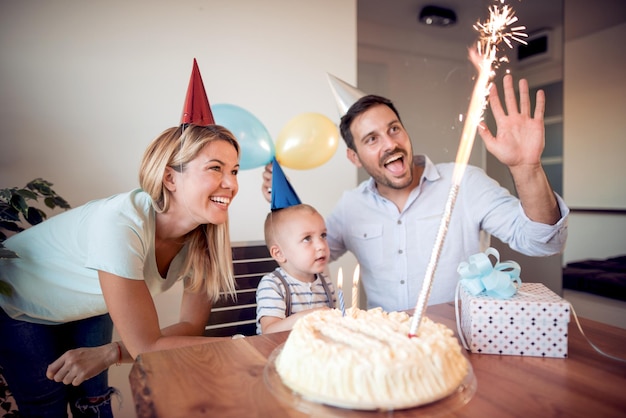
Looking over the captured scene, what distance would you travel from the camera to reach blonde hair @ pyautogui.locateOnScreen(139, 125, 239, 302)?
132 cm

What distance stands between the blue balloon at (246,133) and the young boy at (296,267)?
0.26 metres

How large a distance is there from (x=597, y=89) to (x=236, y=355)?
4964 millimetres

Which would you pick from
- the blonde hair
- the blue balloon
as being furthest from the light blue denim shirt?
the blonde hair

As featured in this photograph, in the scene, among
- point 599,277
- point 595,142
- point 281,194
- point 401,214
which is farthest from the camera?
point 595,142

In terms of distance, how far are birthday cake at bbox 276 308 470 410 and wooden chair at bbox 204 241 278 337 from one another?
96 cm

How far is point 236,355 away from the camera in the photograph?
84cm

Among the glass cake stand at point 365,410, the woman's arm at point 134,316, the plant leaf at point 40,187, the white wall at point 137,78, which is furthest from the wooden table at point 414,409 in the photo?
the white wall at point 137,78

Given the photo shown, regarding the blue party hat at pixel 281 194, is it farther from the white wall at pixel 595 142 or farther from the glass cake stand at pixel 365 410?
the white wall at pixel 595 142

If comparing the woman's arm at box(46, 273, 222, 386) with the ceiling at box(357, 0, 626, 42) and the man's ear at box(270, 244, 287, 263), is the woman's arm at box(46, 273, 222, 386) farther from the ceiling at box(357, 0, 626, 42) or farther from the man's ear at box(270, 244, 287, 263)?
the ceiling at box(357, 0, 626, 42)

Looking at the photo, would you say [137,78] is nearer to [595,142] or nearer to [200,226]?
[200,226]

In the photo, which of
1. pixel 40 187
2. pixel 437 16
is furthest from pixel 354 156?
pixel 437 16

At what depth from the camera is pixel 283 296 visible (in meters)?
1.49

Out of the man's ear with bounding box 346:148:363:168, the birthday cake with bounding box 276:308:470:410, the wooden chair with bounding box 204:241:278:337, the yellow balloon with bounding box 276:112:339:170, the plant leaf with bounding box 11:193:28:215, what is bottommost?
the wooden chair with bounding box 204:241:278:337

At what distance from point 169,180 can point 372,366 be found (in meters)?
0.97
